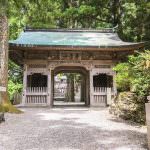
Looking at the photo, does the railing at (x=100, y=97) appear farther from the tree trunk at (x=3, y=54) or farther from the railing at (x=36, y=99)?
the tree trunk at (x=3, y=54)

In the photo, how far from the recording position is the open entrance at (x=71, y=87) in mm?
21442

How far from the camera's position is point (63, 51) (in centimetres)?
1878

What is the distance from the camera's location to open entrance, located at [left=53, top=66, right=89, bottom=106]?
70.3 feet

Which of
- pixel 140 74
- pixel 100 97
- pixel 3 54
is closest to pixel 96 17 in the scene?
pixel 100 97

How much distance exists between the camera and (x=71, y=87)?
3262cm

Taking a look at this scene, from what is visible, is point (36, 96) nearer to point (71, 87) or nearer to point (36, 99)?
point (36, 99)

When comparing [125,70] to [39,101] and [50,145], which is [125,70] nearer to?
[50,145]

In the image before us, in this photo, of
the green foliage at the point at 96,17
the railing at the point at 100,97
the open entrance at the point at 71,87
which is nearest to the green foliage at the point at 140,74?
the railing at the point at 100,97

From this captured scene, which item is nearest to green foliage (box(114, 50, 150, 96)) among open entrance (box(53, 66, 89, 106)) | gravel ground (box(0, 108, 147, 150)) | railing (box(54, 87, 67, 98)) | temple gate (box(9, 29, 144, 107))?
gravel ground (box(0, 108, 147, 150))

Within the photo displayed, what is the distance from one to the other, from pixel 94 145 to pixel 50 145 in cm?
99

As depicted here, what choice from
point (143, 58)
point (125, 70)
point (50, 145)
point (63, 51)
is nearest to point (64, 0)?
point (63, 51)

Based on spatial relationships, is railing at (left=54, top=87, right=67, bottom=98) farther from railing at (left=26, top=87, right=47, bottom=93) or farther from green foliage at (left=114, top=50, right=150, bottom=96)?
green foliage at (left=114, top=50, right=150, bottom=96)

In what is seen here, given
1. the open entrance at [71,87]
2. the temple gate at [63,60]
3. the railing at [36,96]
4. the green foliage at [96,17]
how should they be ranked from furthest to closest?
the green foliage at [96,17]
the open entrance at [71,87]
the railing at [36,96]
the temple gate at [63,60]

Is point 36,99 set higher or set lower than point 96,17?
lower
